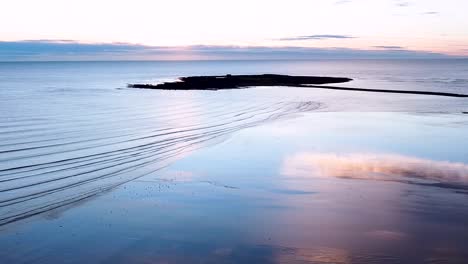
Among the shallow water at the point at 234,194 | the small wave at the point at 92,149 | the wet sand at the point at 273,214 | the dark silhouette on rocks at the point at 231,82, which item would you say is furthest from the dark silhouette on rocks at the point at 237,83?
the wet sand at the point at 273,214

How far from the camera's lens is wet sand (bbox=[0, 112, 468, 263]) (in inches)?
371

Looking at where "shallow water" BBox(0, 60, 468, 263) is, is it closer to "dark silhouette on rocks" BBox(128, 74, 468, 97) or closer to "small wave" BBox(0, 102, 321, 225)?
"small wave" BBox(0, 102, 321, 225)

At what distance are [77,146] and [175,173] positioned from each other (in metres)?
6.75

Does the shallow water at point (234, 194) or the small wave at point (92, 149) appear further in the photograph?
the small wave at point (92, 149)

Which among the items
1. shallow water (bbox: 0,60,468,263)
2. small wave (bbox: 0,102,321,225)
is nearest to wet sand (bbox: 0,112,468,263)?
shallow water (bbox: 0,60,468,263)

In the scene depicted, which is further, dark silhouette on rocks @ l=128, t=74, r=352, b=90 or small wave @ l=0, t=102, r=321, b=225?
dark silhouette on rocks @ l=128, t=74, r=352, b=90

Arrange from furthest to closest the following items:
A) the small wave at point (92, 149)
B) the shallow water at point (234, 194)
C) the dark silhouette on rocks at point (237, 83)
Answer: the dark silhouette on rocks at point (237, 83)
the small wave at point (92, 149)
the shallow water at point (234, 194)

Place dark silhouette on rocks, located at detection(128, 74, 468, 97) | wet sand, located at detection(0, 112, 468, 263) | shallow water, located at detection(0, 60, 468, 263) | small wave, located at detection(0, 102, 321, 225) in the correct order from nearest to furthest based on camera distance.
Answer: wet sand, located at detection(0, 112, 468, 263), shallow water, located at detection(0, 60, 468, 263), small wave, located at detection(0, 102, 321, 225), dark silhouette on rocks, located at detection(128, 74, 468, 97)

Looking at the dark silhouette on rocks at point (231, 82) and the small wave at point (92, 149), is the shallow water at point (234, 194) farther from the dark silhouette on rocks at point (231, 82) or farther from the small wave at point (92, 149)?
the dark silhouette on rocks at point (231, 82)

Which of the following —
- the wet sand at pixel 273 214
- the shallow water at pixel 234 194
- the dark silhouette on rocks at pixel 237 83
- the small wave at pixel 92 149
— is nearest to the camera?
the wet sand at pixel 273 214

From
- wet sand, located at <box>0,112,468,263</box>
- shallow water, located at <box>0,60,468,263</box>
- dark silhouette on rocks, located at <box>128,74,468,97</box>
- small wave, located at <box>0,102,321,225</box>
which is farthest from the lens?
dark silhouette on rocks, located at <box>128,74,468,97</box>

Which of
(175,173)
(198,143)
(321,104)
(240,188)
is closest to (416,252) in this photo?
(240,188)

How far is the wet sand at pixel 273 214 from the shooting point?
9414 millimetres

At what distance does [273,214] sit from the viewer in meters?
11.7
